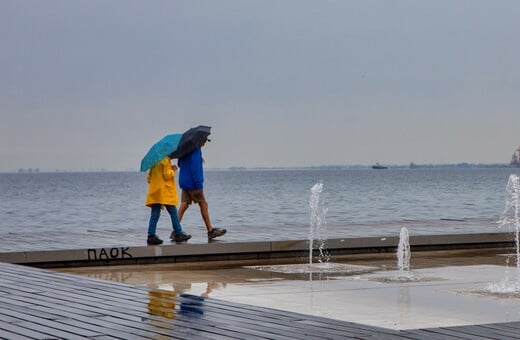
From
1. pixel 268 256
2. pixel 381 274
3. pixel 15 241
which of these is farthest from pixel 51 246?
pixel 381 274

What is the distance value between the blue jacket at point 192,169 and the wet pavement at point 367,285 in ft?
6.90

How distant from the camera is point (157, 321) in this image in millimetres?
8594

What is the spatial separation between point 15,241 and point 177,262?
306 cm

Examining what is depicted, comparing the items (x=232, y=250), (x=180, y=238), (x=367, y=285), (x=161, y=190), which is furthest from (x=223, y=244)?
(x=367, y=285)

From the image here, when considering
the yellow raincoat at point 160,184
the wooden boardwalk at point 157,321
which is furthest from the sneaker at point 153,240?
the wooden boardwalk at point 157,321

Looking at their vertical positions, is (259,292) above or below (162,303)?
below

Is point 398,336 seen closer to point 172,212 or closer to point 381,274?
point 381,274

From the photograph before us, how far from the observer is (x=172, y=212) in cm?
1688

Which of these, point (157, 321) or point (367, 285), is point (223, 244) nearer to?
point (367, 285)

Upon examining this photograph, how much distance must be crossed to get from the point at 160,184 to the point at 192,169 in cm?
91

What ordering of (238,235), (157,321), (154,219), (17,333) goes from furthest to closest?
(238,235)
(154,219)
(157,321)
(17,333)

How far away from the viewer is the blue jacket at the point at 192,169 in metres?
17.4

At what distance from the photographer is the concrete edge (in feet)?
49.6

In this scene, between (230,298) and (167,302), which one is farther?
(230,298)
